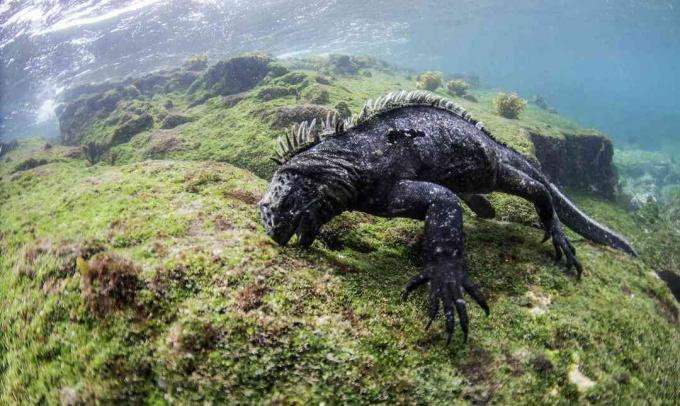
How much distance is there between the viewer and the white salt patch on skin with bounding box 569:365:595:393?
2.44 meters

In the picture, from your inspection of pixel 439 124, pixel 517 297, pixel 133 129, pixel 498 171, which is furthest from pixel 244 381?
pixel 133 129

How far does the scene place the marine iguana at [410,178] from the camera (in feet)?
9.86

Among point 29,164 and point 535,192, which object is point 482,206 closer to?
point 535,192

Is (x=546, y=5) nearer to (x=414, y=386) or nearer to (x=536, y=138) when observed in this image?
(x=536, y=138)

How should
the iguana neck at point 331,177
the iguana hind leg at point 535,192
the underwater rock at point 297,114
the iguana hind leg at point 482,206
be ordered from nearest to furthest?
the iguana neck at point 331,177, the iguana hind leg at point 535,192, the iguana hind leg at point 482,206, the underwater rock at point 297,114

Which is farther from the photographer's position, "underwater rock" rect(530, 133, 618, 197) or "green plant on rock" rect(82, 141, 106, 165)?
"green plant on rock" rect(82, 141, 106, 165)

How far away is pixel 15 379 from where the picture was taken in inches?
87.8

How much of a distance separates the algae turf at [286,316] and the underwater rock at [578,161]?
628 centimetres

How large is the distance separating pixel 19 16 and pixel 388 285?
98.5 ft

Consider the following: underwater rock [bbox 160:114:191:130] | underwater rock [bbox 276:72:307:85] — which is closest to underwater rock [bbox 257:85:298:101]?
underwater rock [bbox 276:72:307:85]

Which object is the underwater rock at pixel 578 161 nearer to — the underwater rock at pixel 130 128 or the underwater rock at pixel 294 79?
the underwater rock at pixel 294 79

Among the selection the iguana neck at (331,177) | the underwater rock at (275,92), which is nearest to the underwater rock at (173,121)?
the underwater rock at (275,92)

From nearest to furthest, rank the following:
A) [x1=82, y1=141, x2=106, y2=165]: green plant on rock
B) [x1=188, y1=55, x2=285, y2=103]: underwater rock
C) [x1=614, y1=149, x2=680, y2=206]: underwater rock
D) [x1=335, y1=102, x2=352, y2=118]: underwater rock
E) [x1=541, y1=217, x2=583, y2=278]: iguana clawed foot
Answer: [x1=541, y1=217, x2=583, y2=278]: iguana clawed foot
[x1=335, y1=102, x2=352, y2=118]: underwater rock
[x1=82, y1=141, x2=106, y2=165]: green plant on rock
[x1=188, y1=55, x2=285, y2=103]: underwater rock
[x1=614, y1=149, x2=680, y2=206]: underwater rock

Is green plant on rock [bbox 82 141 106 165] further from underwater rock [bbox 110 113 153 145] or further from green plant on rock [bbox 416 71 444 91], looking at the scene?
green plant on rock [bbox 416 71 444 91]
